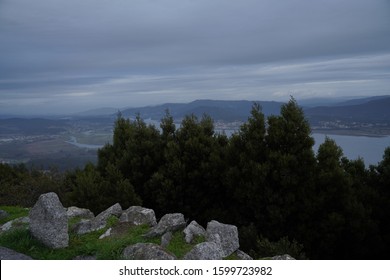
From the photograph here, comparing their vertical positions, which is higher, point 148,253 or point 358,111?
point 358,111

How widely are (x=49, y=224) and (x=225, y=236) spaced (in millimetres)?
4797

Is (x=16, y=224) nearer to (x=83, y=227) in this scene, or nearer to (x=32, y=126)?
(x=83, y=227)

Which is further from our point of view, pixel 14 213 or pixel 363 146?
pixel 363 146

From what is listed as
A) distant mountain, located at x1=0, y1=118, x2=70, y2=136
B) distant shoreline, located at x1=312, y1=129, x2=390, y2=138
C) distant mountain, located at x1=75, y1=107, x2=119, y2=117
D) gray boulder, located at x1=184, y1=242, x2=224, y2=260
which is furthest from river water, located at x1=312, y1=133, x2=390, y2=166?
distant mountain, located at x1=75, y1=107, x2=119, y2=117

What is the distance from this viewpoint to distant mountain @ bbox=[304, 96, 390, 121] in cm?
5798

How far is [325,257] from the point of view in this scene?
51.3ft

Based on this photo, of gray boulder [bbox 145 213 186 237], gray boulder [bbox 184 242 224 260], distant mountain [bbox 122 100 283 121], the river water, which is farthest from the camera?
the river water

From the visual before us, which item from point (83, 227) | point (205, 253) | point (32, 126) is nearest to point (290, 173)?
point (205, 253)

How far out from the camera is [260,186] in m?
15.6

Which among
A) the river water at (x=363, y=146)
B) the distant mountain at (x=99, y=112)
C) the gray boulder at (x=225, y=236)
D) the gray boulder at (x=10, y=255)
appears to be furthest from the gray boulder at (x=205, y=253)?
the distant mountain at (x=99, y=112)

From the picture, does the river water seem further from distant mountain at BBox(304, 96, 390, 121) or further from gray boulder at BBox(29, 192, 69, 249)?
distant mountain at BBox(304, 96, 390, 121)

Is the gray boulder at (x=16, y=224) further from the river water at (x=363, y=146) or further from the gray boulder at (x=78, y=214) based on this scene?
the river water at (x=363, y=146)

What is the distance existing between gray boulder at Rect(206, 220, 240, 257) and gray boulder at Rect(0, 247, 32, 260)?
4719 mm

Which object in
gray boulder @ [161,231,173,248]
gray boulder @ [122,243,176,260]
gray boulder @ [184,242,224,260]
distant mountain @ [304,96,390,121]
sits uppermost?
distant mountain @ [304,96,390,121]
